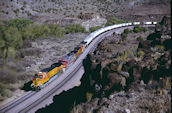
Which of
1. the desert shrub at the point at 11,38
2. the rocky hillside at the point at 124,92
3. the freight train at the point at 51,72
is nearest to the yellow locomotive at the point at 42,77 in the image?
the freight train at the point at 51,72

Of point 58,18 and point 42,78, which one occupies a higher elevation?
point 58,18

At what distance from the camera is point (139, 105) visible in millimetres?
13922

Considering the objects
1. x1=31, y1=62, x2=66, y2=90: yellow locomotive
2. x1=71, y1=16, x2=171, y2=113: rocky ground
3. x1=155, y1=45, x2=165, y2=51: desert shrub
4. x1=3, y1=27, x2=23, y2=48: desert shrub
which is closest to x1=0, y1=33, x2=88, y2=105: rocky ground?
x1=3, y1=27, x2=23, y2=48: desert shrub

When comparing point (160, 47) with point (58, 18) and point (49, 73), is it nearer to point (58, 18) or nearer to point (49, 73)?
point (49, 73)

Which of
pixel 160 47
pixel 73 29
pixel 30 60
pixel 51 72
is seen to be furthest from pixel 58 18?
pixel 160 47

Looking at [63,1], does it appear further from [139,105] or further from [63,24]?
[139,105]

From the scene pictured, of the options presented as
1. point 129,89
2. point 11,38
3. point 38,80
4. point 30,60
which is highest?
point 11,38

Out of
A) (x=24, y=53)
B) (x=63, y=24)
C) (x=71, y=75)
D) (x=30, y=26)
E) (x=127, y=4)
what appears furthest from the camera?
(x=127, y=4)

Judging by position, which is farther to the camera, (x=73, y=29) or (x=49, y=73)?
(x=73, y=29)

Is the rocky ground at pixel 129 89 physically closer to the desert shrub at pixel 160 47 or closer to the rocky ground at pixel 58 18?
the rocky ground at pixel 58 18

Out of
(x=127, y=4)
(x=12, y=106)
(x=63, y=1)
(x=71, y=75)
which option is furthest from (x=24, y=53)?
(x=127, y=4)

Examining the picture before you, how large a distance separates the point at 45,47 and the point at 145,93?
2850 cm

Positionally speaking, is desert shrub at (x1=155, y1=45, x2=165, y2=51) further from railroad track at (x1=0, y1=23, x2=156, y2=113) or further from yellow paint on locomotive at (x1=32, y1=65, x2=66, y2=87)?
yellow paint on locomotive at (x1=32, y1=65, x2=66, y2=87)

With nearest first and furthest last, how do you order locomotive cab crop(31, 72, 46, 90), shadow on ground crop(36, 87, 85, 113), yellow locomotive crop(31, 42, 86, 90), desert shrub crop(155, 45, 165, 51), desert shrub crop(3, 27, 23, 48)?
shadow on ground crop(36, 87, 85, 113) → locomotive cab crop(31, 72, 46, 90) → yellow locomotive crop(31, 42, 86, 90) → desert shrub crop(155, 45, 165, 51) → desert shrub crop(3, 27, 23, 48)
